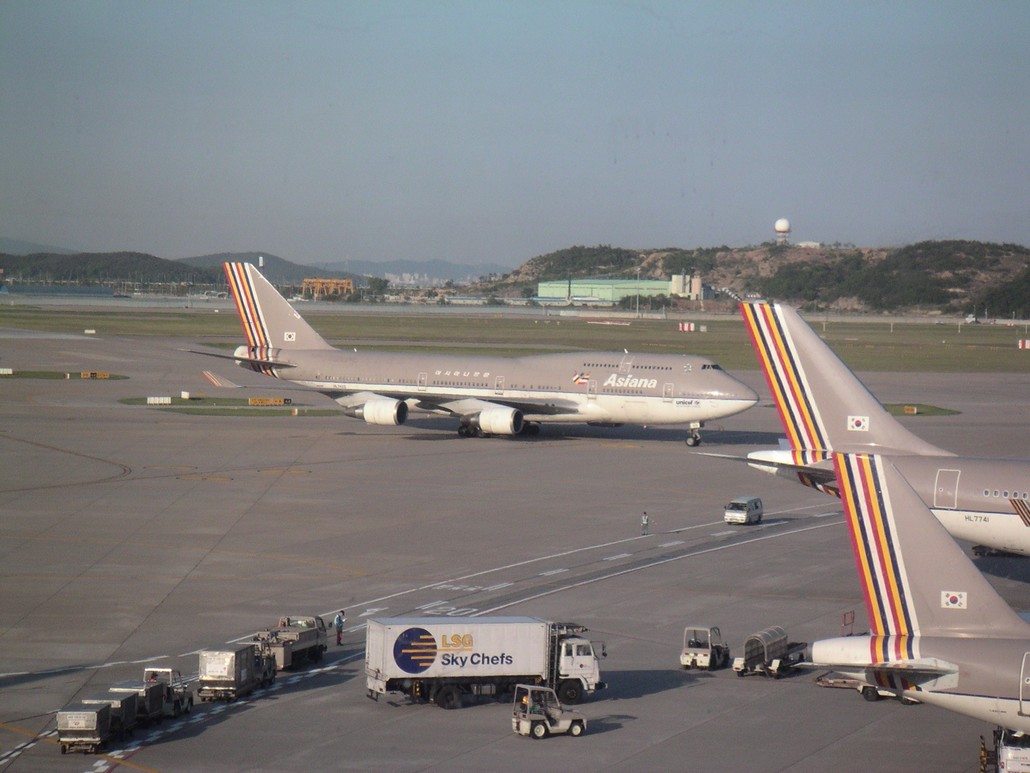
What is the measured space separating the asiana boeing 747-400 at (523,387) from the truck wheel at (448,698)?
37216 millimetres

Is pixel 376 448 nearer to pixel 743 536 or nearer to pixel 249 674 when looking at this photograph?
pixel 743 536

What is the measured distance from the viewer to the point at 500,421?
60.7 metres

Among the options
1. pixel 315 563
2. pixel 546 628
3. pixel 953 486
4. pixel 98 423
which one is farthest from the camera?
pixel 98 423

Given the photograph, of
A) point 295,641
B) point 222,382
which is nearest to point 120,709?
point 295,641

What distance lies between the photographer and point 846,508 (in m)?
18.2

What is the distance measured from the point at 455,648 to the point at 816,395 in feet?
47.0

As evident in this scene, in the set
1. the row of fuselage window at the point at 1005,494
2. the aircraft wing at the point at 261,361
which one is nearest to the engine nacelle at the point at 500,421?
the aircraft wing at the point at 261,361

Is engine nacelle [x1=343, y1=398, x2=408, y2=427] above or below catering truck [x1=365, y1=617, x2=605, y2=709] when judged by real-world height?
above

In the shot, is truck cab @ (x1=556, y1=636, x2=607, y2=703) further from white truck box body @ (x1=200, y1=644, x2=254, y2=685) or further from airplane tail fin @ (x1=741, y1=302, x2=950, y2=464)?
airplane tail fin @ (x1=741, y1=302, x2=950, y2=464)

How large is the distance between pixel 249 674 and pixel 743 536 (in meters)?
21.3

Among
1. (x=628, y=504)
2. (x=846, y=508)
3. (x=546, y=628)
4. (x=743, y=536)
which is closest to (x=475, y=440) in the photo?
(x=628, y=504)

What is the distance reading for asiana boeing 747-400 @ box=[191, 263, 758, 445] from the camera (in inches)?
2325

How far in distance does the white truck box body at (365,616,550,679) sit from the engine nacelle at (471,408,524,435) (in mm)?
37487

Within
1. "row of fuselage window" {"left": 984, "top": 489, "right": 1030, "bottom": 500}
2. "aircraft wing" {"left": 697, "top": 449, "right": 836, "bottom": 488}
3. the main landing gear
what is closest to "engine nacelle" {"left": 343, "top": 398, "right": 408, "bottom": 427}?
the main landing gear
